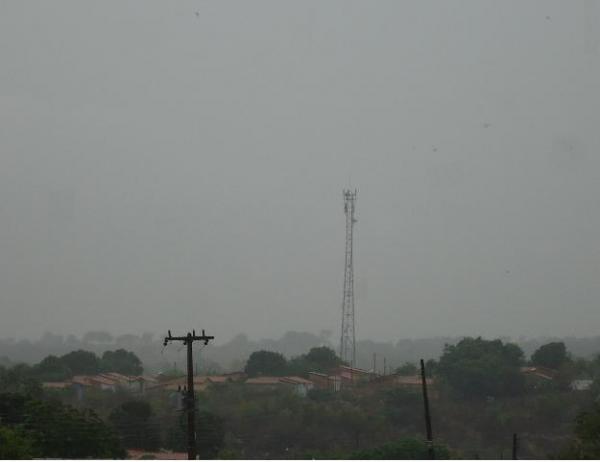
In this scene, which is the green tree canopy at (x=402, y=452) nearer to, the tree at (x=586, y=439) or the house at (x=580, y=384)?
the tree at (x=586, y=439)

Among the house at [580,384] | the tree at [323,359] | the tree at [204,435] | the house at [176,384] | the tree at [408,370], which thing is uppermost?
the tree at [323,359]

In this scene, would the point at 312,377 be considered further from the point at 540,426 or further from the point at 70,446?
the point at 70,446

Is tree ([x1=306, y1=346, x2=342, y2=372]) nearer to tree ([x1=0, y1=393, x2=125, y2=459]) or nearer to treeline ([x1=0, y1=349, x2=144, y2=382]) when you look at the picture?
treeline ([x1=0, y1=349, x2=144, y2=382])

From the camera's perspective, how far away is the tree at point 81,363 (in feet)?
258

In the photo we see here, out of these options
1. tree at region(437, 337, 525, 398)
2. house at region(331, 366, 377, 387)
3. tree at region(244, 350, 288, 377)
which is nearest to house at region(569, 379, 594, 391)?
tree at region(437, 337, 525, 398)

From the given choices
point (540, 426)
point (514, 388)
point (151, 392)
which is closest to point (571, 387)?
point (514, 388)

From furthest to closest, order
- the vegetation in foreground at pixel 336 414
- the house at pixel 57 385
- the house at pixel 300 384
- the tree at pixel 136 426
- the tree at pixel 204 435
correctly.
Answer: the house at pixel 300 384 → the house at pixel 57 385 → the tree at pixel 204 435 → the tree at pixel 136 426 → the vegetation in foreground at pixel 336 414

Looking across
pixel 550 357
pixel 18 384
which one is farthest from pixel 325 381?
pixel 18 384

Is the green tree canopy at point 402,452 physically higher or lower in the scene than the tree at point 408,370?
lower

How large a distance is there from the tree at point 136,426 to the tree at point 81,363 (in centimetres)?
2905

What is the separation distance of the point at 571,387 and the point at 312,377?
2171cm

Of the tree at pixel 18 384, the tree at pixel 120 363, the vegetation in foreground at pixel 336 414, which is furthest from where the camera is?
the tree at pixel 120 363

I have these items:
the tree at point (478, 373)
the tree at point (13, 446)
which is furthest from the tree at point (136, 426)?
the tree at point (478, 373)

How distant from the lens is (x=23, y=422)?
125ft
